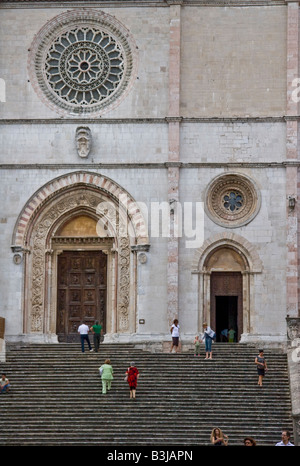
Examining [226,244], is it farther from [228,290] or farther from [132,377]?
[132,377]

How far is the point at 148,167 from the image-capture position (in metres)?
31.8

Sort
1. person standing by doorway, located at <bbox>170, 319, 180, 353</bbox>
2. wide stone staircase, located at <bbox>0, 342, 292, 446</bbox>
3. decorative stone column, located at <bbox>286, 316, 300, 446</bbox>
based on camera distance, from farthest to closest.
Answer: person standing by doorway, located at <bbox>170, 319, 180, 353</bbox> < decorative stone column, located at <bbox>286, 316, 300, 446</bbox> < wide stone staircase, located at <bbox>0, 342, 292, 446</bbox>

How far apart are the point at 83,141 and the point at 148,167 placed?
2.35m

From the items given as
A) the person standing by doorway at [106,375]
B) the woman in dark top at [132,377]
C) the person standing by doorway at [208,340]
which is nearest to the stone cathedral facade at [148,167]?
the person standing by doorway at [208,340]

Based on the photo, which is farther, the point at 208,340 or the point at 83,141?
the point at 83,141

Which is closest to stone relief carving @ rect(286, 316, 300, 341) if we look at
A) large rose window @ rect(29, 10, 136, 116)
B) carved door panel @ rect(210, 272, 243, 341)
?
carved door panel @ rect(210, 272, 243, 341)

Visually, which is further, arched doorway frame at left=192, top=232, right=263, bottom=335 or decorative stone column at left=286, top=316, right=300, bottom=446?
arched doorway frame at left=192, top=232, right=263, bottom=335

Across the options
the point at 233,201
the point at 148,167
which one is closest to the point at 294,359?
the point at 233,201

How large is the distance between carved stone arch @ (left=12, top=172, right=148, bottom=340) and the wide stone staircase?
2.38 meters

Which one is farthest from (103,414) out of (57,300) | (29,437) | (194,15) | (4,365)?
(194,15)

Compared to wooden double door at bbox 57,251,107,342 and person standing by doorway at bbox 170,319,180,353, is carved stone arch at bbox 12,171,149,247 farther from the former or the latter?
person standing by doorway at bbox 170,319,180,353

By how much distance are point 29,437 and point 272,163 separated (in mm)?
12773

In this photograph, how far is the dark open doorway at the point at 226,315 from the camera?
3238 centimetres

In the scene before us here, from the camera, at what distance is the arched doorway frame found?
31208 millimetres
